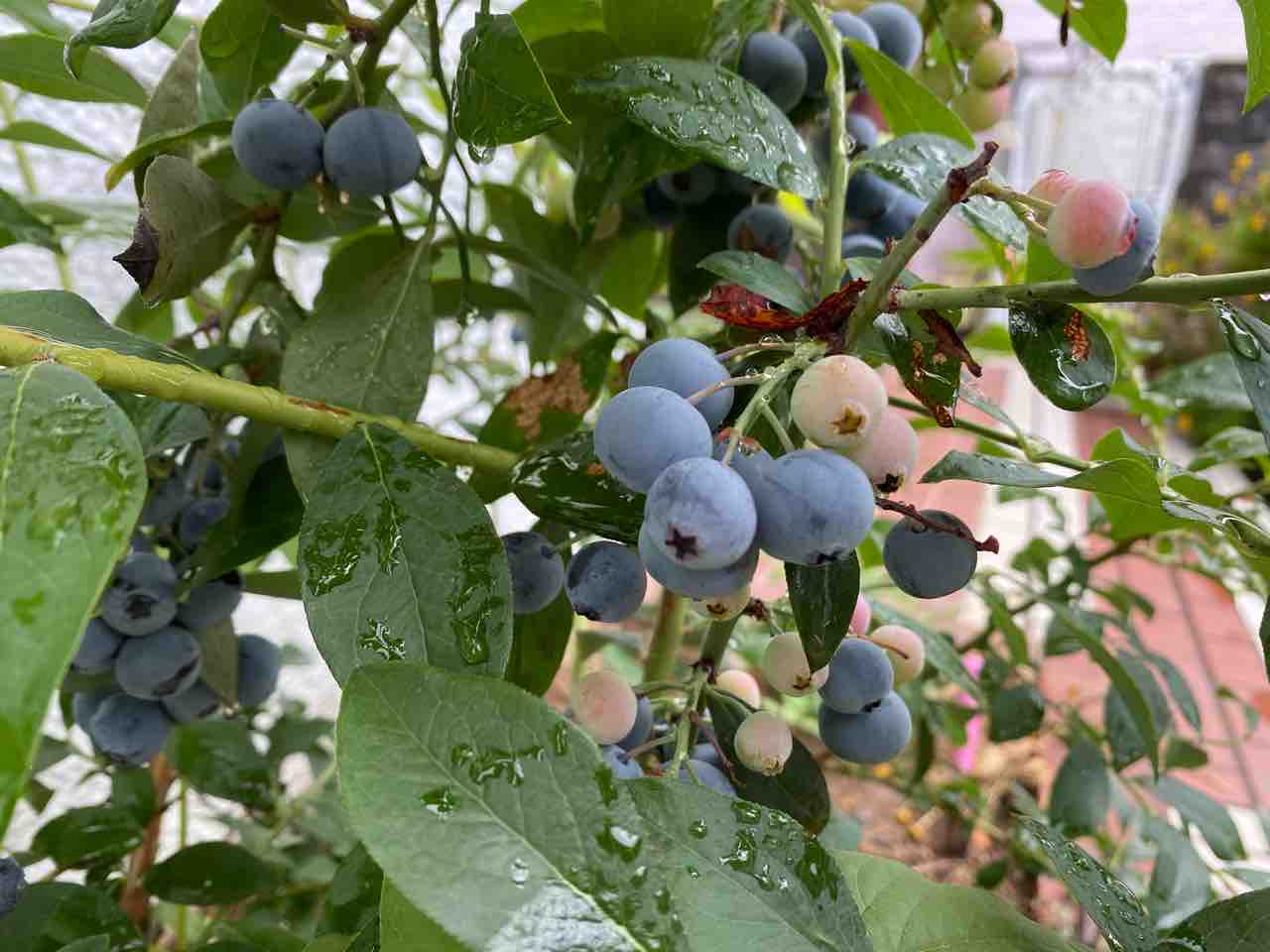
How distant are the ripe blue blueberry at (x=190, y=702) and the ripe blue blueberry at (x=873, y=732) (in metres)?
0.36

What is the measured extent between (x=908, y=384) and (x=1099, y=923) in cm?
19

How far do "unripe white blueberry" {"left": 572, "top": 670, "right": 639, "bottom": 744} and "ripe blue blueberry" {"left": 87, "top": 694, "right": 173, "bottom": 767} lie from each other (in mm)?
319

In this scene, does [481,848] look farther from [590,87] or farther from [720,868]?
[590,87]

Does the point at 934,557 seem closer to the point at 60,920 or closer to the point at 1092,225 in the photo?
the point at 1092,225

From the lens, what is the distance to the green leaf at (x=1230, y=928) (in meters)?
0.33

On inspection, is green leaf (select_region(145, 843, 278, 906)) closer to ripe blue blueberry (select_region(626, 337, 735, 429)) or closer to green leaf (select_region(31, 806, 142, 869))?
green leaf (select_region(31, 806, 142, 869))

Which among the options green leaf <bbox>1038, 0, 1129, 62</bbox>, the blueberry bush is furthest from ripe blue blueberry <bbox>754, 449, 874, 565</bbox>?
green leaf <bbox>1038, 0, 1129, 62</bbox>

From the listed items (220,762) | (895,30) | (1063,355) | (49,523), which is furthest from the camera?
(220,762)

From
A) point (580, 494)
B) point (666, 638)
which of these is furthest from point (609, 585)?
point (666, 638)

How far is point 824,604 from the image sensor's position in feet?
1.00

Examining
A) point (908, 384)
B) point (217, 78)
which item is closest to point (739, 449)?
point (908, 384)

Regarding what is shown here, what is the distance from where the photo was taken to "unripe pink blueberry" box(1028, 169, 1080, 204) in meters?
0.28

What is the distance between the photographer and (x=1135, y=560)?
2357 millimetres

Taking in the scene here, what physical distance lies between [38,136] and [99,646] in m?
0.31
